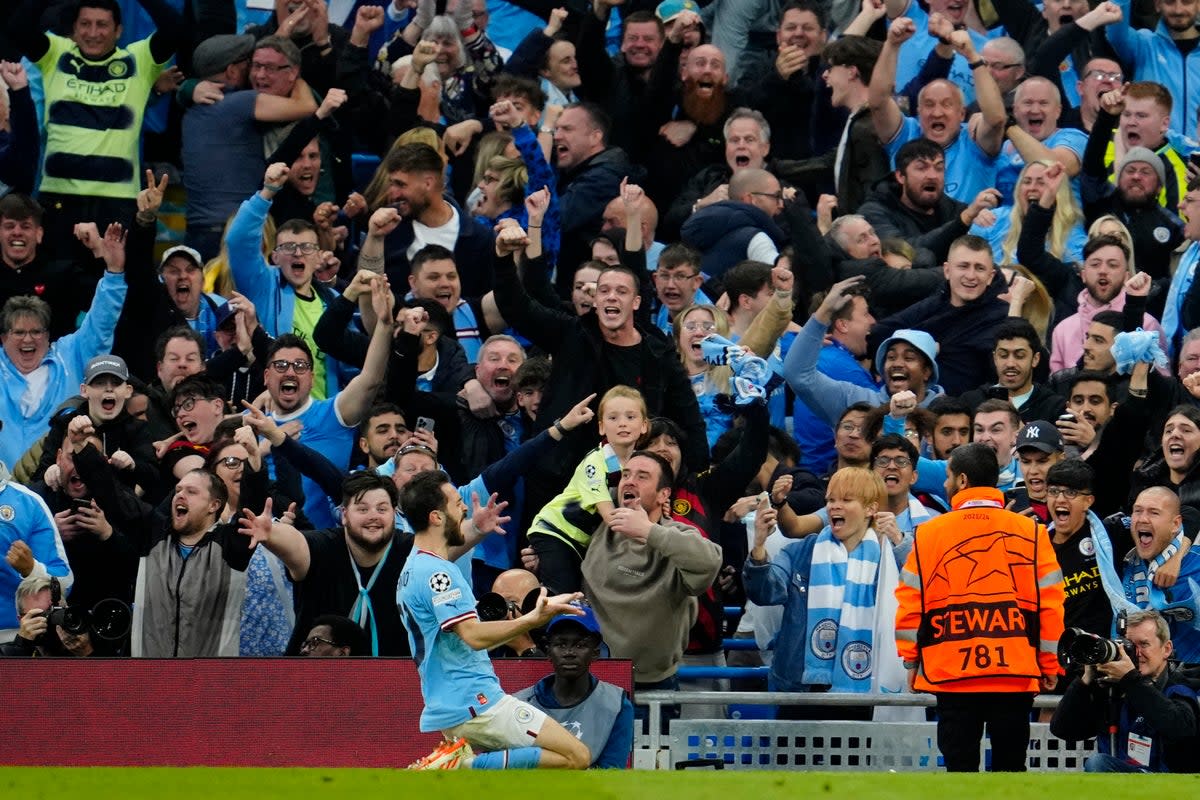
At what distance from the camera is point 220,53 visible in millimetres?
14734

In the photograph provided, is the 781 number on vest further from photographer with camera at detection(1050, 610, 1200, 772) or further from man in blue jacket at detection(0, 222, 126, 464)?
man in blue jacket at detection(0, 222, 126, 464)

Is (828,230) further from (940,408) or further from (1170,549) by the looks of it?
(1170,549)

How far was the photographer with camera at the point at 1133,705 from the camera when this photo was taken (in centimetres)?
930

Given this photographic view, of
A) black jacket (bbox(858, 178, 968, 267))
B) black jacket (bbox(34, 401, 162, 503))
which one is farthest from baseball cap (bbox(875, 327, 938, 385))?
black jacket (bbox(34, 401, 162, 503))

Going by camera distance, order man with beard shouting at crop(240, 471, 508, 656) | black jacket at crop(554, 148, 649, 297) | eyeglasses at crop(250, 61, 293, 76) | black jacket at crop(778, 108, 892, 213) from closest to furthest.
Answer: man with beard shouting at crop(240, 471, 508, 656)
eyeglasses at crop(250, 61, 293, 76)
black jacket at crop(554, 148, 649, 297)
black jacket at crop(778, 108, 892, 213)

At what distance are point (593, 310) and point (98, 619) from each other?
10.8ft

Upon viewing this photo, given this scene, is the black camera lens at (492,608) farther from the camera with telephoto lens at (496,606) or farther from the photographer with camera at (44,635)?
the photographer with camera at (44,635)

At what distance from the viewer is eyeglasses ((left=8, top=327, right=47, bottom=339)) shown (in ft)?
40.9

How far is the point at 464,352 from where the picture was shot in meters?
12.7

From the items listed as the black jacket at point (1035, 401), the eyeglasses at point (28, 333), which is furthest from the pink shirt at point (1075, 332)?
the eyeglasses at point (28, 333)

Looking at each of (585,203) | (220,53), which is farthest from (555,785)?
(220,53)

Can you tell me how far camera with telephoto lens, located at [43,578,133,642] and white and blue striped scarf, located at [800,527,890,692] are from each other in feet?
10.6

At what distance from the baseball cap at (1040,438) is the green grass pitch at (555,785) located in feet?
10.6

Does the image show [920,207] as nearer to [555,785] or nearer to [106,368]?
[106,368]
